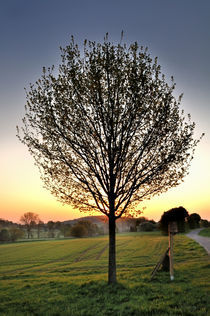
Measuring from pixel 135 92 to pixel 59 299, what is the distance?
11.9 meters

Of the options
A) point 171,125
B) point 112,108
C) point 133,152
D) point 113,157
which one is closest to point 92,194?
point 113,157

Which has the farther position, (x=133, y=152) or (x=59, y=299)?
(x=133, y=152)

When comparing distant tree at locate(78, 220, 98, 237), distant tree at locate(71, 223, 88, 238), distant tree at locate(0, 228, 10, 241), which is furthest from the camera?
distant tree at locate(78, 220, 98, 237)

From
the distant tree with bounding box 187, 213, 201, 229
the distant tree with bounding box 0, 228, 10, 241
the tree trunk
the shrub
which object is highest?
the tree trunk

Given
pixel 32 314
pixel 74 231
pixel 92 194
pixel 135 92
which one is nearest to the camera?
pixel 32 314

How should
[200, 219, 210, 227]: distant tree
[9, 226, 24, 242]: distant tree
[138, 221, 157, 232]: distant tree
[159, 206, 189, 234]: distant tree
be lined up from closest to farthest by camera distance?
[159, 206, 189, 234]: distant tree < [138, 221, 157, 232]: distant tree < [200, 219, 210, 227]: distant tree < [9, 226, 24, 242]: distant tree

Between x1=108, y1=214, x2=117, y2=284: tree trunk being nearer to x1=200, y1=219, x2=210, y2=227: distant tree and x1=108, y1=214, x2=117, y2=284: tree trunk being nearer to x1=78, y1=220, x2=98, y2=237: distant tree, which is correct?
x1=200, y1=219, x2=210, y2=227: distant tree

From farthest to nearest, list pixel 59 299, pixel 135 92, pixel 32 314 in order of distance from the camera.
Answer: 1. pixel 135 92
2. pixel 59 299
3. pixel 32 314

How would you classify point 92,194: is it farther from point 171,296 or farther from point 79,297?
point 171,296

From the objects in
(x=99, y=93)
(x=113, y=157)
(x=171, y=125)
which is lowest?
(x=113, y=157)

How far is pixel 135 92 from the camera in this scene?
13.6 meters

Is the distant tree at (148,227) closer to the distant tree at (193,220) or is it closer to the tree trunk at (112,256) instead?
the distant tree at (193,220)

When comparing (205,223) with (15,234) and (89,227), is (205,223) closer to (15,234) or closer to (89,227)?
(89,227)

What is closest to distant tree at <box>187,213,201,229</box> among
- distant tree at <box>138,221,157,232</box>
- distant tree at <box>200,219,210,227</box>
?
distant tree at <box>200,219,210,227</box>
